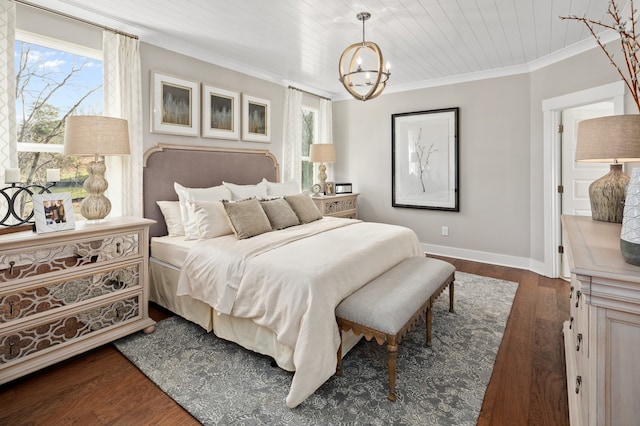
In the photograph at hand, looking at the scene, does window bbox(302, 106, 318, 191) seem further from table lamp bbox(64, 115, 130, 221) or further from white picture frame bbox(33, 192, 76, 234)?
white picture frame bbox(33, 192, 76, 234)

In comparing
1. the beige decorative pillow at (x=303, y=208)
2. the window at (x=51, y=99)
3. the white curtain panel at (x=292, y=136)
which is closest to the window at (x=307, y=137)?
the white curtain panel at (x=292, y=136)

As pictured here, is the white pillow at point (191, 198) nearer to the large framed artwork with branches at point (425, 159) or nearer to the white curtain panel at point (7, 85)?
the white curtain panel at point (7, 85)

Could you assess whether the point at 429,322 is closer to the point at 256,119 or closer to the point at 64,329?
the point at 64,329

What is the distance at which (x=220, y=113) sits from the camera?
3.85 m

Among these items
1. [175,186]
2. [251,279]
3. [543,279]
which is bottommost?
[543,279]

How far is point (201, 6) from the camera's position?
264 centimetres

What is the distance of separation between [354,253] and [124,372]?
1709 millimetres

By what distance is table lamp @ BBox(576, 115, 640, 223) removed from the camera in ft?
5.03

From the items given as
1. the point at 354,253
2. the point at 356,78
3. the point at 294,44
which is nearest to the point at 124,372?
the point at 354,253

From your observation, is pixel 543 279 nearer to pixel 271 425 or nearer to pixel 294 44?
pixel 271 425

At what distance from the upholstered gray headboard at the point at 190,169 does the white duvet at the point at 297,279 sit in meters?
1.01

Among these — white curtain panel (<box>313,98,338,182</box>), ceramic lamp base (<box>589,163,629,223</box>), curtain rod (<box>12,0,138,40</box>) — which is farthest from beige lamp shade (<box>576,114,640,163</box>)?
white curtain panel (<box>313,98,338,182</box>)

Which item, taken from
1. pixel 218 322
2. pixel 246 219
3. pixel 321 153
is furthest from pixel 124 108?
pixel 321 153

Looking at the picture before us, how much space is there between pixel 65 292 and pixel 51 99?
161 cm
